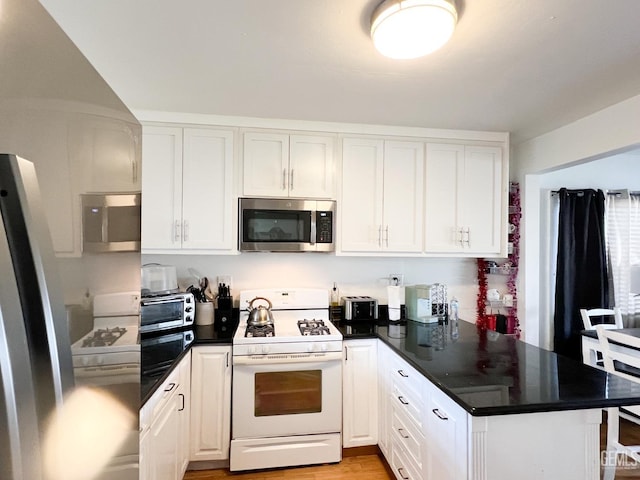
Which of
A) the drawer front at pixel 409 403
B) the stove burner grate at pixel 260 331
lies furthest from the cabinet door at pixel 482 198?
the stove burner grate at pixel 260 331

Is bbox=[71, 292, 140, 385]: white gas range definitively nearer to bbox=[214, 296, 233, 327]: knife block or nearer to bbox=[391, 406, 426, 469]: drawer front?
bbox=[391, 406, 426, 469]: drawer front

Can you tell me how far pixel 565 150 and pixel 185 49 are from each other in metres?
2.61

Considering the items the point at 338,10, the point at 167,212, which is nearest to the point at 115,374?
the point at 338,10

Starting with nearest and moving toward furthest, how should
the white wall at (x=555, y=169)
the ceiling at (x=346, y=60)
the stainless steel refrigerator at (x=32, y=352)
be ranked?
the stainless steel refrigerator at (x=32, y=352), the ceiling at (x=346, y=60), the white wall at (x=555, y=169)

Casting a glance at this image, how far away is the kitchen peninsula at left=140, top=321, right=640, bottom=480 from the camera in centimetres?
130

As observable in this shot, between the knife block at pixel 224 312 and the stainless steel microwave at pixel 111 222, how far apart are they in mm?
1758

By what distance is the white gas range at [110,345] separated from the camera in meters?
0.60

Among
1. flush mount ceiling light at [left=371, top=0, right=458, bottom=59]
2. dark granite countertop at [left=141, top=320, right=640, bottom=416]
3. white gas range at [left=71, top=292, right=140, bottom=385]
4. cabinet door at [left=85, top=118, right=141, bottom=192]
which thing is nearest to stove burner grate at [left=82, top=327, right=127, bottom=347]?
white gas range at [left=71, top=292, right=140, bottom=385]

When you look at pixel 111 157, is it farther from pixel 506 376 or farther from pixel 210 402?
pixel 210 402

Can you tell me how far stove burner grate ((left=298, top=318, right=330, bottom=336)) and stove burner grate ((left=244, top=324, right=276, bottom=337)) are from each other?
0.68 ft

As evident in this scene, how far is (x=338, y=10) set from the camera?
1304 millimetres

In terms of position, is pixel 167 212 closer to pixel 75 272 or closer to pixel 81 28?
pixel 81 28

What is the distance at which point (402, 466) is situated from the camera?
197cm

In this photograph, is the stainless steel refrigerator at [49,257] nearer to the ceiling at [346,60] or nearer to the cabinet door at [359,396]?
the ceiling at [346,60]
